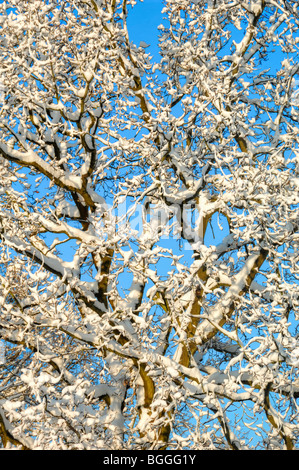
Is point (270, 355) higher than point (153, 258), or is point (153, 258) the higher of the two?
point (153, 258)

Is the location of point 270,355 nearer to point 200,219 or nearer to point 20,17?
point 200,219

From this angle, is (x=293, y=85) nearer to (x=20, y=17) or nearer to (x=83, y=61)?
(x=83, y=61)

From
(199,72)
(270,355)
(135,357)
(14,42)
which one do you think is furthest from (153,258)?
(14,42)

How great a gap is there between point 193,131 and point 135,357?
3.83m

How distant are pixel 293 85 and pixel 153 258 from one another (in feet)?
11.9

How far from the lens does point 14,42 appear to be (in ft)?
25.9

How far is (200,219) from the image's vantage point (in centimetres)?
878

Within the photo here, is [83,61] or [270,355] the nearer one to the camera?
[270,355]

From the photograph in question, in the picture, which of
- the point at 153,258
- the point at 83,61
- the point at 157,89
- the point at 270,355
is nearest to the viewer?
the point at 270,355

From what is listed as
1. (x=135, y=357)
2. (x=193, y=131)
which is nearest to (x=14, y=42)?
(x=193, y=131)
